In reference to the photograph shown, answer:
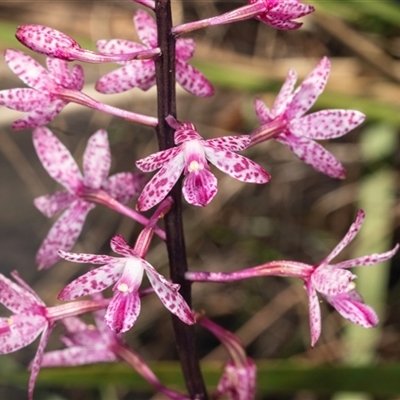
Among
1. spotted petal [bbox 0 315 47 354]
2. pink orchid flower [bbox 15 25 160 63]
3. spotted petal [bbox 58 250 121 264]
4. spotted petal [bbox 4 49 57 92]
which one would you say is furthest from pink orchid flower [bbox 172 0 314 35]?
spotted petal [bbox 0 315 47 354]

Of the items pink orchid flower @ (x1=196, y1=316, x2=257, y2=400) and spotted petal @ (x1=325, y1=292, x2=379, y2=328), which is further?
pink orchid flower @ (x1=196, y1=316, x2=257, y2=400)

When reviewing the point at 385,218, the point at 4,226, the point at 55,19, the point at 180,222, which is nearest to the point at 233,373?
the point at 180,222

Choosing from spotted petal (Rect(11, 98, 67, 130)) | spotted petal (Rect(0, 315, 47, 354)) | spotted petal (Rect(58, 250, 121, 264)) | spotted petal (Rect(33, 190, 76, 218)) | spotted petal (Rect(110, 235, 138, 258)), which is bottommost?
spotted petal (Rect(0, 315, 47, 354))

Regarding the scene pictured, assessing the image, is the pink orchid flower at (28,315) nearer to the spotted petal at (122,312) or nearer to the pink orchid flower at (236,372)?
the spotted petal at (122,312)

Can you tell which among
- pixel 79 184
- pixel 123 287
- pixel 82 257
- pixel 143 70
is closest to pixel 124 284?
pixel 123 287

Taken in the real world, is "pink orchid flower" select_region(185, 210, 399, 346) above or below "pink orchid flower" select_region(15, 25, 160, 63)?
below

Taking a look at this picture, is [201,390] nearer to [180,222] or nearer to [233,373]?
[233,373]

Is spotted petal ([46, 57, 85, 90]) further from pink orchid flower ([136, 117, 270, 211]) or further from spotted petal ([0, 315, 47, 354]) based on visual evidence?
spotted petal ([0, 315, 47, 354])
